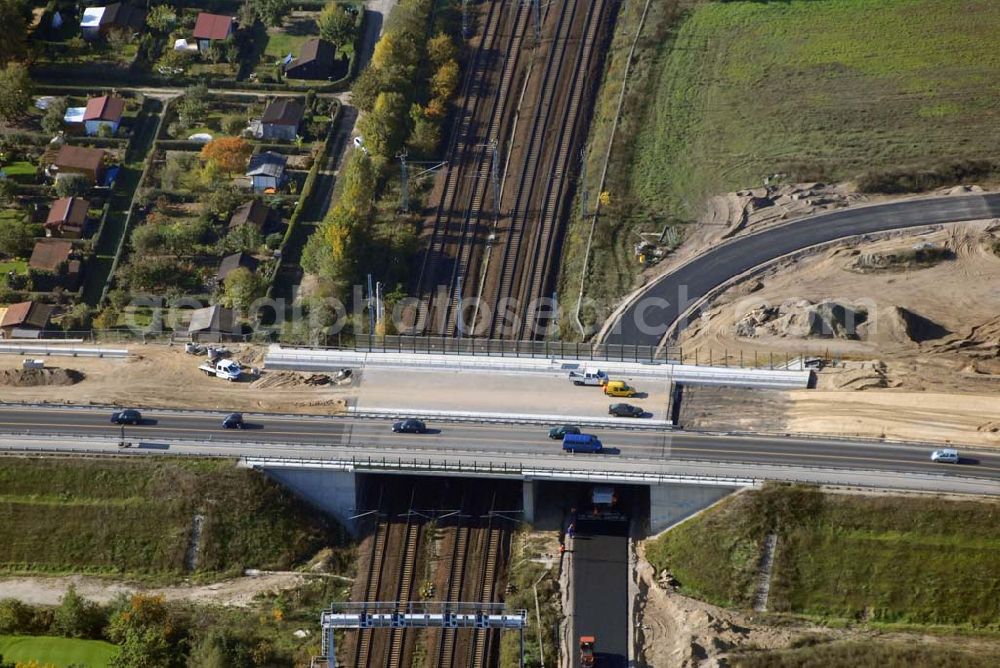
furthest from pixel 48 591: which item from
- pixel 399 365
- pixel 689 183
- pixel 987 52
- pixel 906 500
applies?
pixel 987 52

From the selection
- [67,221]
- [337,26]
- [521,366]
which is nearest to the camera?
[521,366]

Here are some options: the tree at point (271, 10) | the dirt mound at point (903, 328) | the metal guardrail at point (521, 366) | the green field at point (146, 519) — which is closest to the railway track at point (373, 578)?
the green field at point (146, 519)

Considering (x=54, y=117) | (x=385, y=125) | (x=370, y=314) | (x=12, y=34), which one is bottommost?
(x=370, y=314)

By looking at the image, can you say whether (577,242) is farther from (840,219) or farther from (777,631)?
(777,631)

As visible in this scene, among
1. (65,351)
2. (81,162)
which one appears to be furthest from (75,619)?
(81,162)

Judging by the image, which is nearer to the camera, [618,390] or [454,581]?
[454,581]

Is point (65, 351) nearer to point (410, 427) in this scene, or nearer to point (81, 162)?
point (81, 162)

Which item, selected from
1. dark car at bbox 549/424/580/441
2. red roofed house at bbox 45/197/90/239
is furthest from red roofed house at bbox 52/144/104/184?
dark car at bbox 549/424/580/441

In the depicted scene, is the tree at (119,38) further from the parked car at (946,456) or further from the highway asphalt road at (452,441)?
the parked car at (946,456)
